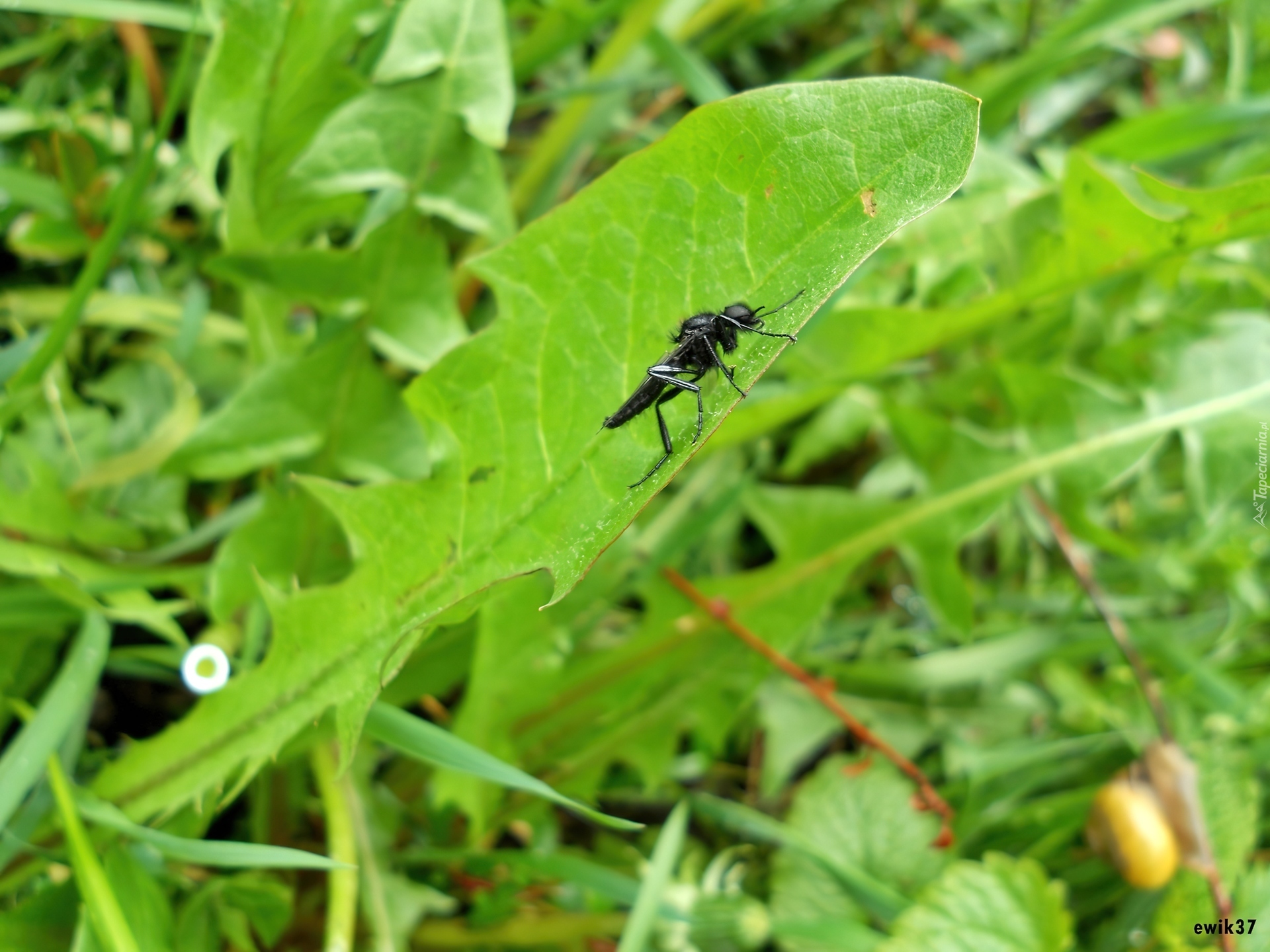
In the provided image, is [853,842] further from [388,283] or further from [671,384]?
[388,283]

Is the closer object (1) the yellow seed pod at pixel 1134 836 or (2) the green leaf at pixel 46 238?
(2) the green leaf at pixel 46 238

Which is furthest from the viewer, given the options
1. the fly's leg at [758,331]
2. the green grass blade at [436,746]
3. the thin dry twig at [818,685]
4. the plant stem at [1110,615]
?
the plant stem at [1110,615]

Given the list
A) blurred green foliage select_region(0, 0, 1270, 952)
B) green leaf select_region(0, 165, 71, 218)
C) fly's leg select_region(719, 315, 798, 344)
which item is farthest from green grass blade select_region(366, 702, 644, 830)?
green leaf select_region(0, 165, 71, 218)

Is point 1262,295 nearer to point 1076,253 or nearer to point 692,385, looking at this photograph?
point 1076,253

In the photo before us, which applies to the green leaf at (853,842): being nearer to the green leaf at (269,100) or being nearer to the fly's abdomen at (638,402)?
the fly's abdomen at (638,402)

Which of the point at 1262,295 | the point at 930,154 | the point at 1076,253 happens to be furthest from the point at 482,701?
the point at 1262,295

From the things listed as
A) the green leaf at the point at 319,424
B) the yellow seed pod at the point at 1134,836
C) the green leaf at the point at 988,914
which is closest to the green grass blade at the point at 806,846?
the green leaf at the point at 988,914

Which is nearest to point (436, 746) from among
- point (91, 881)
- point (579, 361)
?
point (91, 881)

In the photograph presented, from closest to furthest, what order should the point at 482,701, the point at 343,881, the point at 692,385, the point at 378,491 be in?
the point at 692,385, the point at 378,491, the point at 343,881, the point at 482,701
